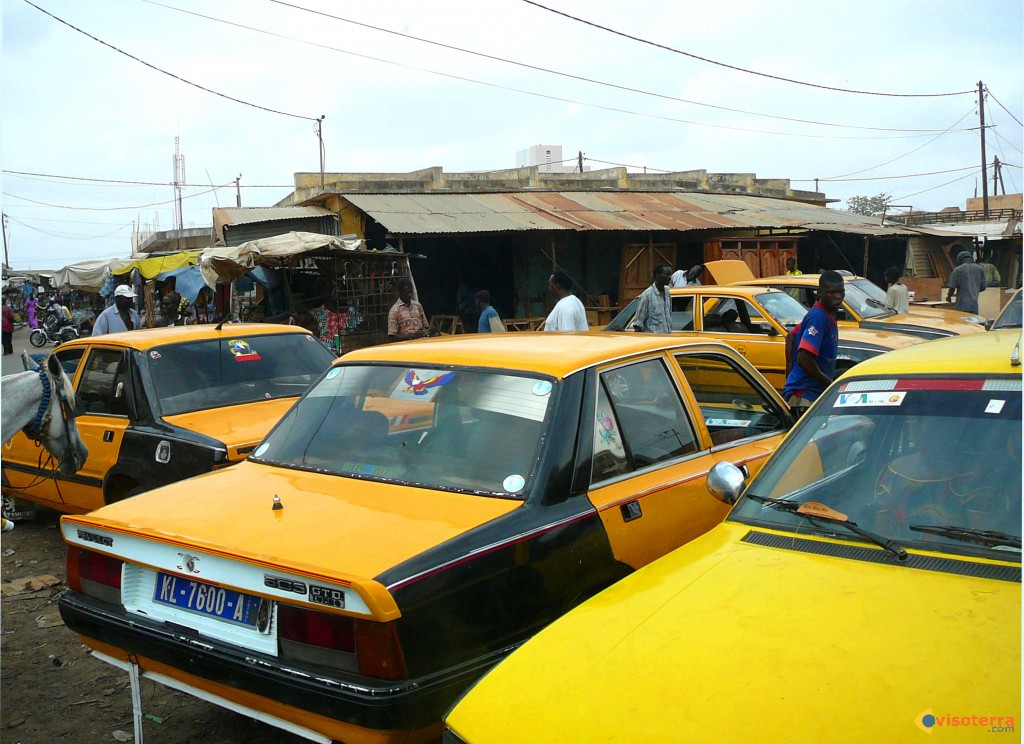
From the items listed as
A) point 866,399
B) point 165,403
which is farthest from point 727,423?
point 165,403

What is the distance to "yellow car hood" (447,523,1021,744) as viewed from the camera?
192cm

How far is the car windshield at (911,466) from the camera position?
8.64ft

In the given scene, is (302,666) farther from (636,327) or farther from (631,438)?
(636,327)

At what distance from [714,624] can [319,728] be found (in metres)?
1.28

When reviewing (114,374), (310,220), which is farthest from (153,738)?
(310,220)

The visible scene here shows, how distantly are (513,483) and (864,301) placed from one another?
29.3ft

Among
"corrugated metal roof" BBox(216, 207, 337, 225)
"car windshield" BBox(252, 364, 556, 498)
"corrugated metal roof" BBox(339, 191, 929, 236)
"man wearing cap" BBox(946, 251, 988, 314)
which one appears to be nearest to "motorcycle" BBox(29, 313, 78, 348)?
"corrugated metal roof" BBox(216, 207, 337, 225)

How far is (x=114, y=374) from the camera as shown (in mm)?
6137

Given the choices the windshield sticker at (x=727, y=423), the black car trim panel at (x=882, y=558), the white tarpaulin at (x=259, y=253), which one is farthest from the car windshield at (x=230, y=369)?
the white tarpaulin at (x=259, y=253)

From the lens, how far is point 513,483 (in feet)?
10.7

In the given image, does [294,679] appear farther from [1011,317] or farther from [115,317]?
[1011,317]

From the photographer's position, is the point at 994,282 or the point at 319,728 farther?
the point at 994,282

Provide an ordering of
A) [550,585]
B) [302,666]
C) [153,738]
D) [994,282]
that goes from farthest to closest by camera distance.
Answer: [994,282], [153,738], [550,585], [302,666]

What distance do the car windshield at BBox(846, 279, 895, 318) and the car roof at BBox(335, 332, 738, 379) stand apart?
22.6 ft
